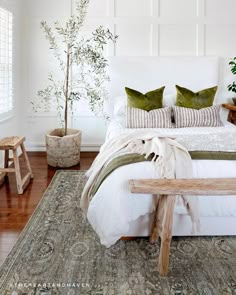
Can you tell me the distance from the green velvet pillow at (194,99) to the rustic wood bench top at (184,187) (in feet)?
8.26

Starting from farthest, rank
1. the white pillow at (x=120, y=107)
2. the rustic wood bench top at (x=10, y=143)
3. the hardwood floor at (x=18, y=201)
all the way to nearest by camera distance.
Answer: the white pillow at (x=120, y=107)
the rustic wood bench top at (x=10, y=143)
the hardwood floor at (x=18, y=201)

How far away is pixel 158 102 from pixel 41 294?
321 centimetres

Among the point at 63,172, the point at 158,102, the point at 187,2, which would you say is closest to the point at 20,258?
the point at 63,172

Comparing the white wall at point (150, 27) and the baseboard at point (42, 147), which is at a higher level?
the white wall at point (150, 27)

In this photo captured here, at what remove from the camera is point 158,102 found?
4777mm

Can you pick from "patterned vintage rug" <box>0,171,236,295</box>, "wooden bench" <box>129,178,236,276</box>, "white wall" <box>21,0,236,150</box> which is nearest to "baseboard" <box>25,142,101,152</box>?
"white wall" <box>21,0,236,150</box>

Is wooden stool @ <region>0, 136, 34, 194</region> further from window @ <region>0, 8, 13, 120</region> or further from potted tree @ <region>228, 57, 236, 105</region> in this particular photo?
potted tree @ <region>228, 57, 236, 105</region>

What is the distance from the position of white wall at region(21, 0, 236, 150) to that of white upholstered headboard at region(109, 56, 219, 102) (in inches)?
6.4

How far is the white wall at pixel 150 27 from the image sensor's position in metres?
5.31

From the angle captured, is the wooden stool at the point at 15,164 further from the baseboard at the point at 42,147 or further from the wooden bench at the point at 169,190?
the wooden bench at the point at 169,190

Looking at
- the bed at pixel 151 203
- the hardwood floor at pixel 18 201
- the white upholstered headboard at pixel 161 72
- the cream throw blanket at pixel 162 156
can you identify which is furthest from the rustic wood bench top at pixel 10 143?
the white upholstered headboard at pixel 161 72

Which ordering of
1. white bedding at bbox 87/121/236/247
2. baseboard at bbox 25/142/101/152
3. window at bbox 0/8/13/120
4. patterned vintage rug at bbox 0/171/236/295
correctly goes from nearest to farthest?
patterned vintage rug at bbox 0/171/236/295 → white bedding at bbox 87/121/236/247 → window at bbox 0/8/13/120 → baseboard at bbox 25/142/101/152

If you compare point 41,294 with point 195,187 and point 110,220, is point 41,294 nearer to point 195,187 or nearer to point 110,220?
point 110,220

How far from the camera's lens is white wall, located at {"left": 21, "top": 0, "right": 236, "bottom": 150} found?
17.4 feet
